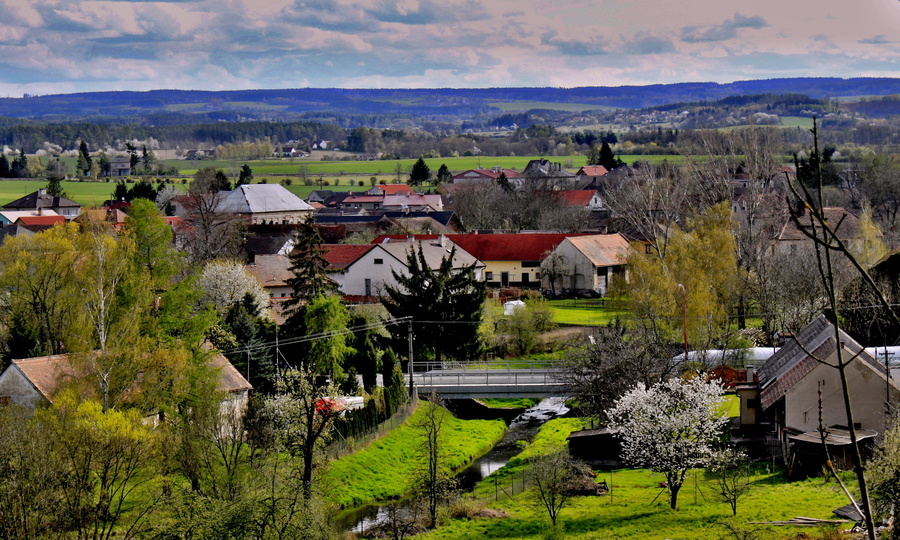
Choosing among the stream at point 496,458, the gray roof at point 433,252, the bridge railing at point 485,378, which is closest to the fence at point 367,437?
the bridge railing at point 485,378

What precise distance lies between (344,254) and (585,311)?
15104 mm

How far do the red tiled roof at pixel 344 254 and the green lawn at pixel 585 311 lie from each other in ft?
37.9

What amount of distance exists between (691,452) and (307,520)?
11770 millimetres

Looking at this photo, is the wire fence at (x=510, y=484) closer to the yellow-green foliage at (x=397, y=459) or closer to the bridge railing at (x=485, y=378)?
the yellow-green foliage at (x=397, y=459)

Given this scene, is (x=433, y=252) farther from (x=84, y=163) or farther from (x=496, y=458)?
(x=84, y=163)

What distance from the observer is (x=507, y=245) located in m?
66.4

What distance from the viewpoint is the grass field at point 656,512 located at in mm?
24234

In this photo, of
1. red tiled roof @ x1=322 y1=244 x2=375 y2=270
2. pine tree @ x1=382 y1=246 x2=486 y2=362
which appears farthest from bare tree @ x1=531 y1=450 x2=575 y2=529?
red tiled roof @ x1=322 y1=244 x2=375 y2=270

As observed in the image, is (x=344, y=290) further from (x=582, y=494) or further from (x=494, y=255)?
(x=582, y=494)

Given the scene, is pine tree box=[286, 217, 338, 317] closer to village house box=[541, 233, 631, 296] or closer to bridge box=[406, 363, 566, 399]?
bridge box=[406, 363, 566, 399]

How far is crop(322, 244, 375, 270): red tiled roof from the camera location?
59006mm

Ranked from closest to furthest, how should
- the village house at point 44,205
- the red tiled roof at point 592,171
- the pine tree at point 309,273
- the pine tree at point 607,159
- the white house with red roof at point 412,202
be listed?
1. the pine tree at point 309,273
2. the village house at point 44,205
3. the white house with red roof at point 412,202
4. the red tiled roof at point 592,171
5. the pine tree at point 607,159

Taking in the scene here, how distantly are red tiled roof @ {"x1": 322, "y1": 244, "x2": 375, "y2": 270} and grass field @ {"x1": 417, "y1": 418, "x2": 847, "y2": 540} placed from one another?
30.5 m

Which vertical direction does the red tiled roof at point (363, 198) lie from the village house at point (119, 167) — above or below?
below
